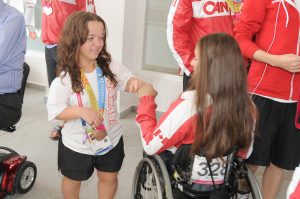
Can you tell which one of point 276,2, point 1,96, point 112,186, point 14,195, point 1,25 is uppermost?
point 276,2

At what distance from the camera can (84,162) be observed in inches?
62.9

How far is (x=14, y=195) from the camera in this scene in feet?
7.02

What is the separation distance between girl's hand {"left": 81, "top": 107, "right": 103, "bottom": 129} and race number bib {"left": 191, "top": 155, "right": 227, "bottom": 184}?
1.42 feet

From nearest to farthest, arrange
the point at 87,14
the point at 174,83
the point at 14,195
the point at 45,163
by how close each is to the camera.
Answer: the point at 87,14 < the point at 14,195 < the point at 45,163 < the point at 174,83

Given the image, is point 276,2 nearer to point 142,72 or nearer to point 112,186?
point 112,186

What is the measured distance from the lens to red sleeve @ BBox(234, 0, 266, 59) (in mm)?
1597

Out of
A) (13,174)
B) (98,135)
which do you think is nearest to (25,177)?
(13,174)

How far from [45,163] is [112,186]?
934 mm

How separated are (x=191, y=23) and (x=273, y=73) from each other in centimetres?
61

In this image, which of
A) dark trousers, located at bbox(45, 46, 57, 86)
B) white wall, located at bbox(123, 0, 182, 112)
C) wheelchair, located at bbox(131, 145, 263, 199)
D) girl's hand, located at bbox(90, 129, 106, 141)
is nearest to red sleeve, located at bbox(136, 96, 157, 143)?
wheelchair, located at bbox(131, 145, 263, 199)

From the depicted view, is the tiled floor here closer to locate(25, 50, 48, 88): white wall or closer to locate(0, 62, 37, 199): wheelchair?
locate(0, 62, 37, 199): wheelchair

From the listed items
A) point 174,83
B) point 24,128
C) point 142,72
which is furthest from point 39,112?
point 174,83

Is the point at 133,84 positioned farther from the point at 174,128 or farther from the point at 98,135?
the point at 174,128

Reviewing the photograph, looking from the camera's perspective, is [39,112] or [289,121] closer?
[289,121]
